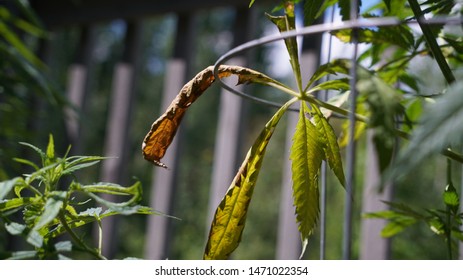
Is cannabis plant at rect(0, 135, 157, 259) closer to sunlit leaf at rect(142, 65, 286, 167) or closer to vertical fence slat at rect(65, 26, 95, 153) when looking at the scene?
sunlit leaf at rect(142, 65, 286, 167)

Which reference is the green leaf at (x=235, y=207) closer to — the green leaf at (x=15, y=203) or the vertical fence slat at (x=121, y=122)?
the green leaf at (x=15, y=203)

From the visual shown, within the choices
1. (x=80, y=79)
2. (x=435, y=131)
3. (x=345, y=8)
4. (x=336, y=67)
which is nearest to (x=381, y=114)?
Result: (x=435, y=131)

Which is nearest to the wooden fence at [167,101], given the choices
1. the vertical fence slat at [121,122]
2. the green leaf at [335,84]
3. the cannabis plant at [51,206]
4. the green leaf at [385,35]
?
the vertical fence slat at [121,122]

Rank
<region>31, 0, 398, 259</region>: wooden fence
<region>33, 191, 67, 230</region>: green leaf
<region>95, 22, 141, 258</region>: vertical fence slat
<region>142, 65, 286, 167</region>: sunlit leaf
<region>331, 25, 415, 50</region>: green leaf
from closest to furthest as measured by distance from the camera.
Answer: <region>33, 191, 67, 230</region>: green leaf → <region>142, 65, 286, 167</region>: sunlit leaf → <region>331, 25, 415, 50</region>: green leaf → <region>31, 0, 398, 259</region>: wooden fence → <region>95, 22, 141, 258</region>: vertical fence slat

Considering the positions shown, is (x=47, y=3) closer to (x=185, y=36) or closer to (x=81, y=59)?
(x=81, y=59)

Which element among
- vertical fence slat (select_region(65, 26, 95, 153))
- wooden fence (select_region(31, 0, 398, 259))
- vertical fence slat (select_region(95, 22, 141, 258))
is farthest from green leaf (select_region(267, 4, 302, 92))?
vertical fence slat (select_region(65, 26, 95, 153))

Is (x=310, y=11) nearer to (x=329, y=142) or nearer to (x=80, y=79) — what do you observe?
(x=329, y=142)
